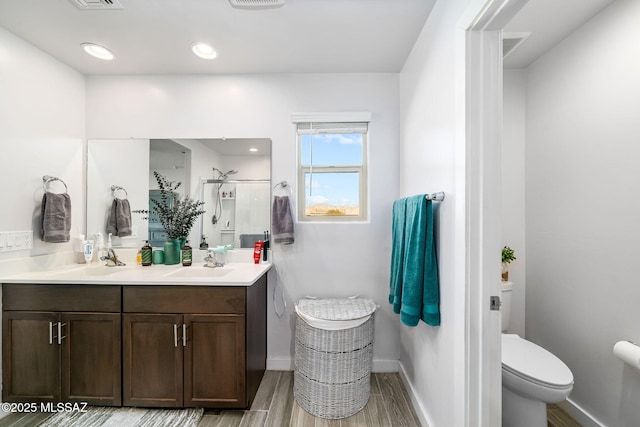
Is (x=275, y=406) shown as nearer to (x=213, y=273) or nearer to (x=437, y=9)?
(x=213, y=273)

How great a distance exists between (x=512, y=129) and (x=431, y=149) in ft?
3.50

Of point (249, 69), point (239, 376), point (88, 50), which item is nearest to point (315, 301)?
point (239, 376)

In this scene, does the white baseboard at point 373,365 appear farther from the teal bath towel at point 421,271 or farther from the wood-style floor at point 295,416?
the teal bath towel at point 421,271

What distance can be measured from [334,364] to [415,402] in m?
0.58

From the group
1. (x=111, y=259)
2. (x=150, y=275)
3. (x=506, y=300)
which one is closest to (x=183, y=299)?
(x=150, y=275)

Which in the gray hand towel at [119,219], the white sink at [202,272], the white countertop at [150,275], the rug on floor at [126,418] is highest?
the gray hand towel at [119,219]

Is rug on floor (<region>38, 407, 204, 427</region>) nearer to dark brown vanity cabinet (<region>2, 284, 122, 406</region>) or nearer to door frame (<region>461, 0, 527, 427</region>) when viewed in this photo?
dark brown vanity cabinet (<region>2, 284, 122, 406</region>)

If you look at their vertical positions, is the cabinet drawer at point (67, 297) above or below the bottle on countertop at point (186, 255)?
below

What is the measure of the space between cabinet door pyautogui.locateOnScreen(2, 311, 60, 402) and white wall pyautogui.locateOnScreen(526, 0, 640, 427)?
127 inches

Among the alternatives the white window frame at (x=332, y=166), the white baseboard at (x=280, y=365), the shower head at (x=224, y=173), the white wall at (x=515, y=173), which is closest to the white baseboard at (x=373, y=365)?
the white baseboard at (x=280, y=365)

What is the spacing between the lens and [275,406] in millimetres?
1724

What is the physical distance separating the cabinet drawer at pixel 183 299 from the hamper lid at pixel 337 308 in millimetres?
464

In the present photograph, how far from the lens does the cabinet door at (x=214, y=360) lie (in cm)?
160

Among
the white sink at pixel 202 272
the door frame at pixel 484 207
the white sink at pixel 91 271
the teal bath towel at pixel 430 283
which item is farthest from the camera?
the white sink at pixel 202 272
